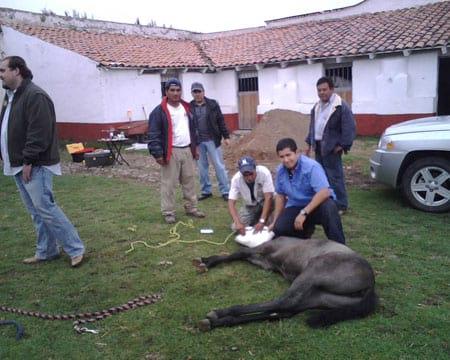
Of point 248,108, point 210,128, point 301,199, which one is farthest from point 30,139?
point 248,108

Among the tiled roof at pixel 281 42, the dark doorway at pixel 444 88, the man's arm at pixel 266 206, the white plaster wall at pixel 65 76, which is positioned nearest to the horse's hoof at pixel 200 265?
the man's arm at pixel 266 206

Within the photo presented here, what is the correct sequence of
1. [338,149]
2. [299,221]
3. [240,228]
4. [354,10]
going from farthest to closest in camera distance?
[354,10] → [338,149] → [240,228] → [299,221]

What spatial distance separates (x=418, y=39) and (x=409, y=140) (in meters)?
9.10

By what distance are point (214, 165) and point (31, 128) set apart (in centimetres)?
338

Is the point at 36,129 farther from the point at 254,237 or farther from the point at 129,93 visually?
the point at 129,93

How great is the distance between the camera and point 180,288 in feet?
12.4

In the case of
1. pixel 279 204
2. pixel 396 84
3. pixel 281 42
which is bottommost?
pixel 279 204

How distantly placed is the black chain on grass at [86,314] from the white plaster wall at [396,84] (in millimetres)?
12289

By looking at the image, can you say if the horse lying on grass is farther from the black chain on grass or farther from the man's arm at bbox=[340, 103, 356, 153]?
the man's arm at bbox=[340, 103, 356, 153]

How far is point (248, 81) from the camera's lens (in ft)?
58.8

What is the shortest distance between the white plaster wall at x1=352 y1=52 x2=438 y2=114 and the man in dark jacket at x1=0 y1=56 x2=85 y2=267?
12.1 metres

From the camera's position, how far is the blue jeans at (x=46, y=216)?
13.2ft

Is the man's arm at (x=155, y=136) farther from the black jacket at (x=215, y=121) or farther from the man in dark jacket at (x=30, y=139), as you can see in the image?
the man in dark jacket at (x=30, y=139)

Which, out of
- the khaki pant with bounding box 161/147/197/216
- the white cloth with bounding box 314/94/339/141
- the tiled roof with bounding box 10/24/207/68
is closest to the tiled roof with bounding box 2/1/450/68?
the tiled roof with bounding box 10/24/207/68
